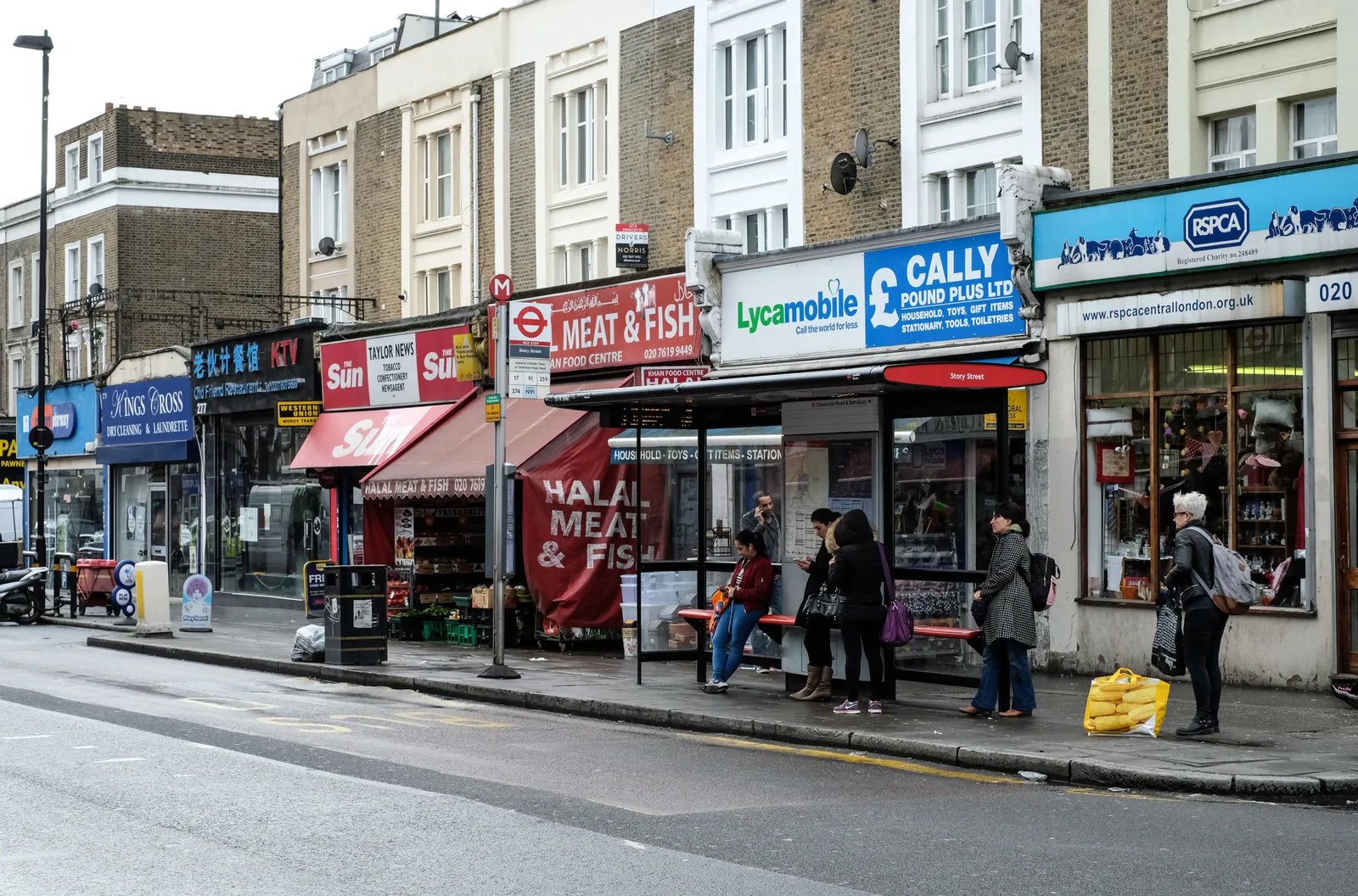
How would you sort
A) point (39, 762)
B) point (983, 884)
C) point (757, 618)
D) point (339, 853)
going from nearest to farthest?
point (983, 884)
point (339, 853)
point (39, 762)
point (757, 618)

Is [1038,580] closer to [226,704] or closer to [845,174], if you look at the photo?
[226,704]

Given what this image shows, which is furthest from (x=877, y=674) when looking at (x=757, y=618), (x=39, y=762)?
(x=39, y=762)

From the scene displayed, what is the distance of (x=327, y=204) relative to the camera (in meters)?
35.8

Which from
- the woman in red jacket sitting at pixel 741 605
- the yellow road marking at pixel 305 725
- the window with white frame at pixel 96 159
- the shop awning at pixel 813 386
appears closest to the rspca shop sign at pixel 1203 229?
the shop awning at pixel 813 386

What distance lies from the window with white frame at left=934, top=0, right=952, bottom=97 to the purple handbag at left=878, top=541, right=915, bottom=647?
9.95 meters

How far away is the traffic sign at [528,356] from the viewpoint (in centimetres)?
1767

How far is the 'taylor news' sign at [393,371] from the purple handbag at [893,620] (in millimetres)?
13762

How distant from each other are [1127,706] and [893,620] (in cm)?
259

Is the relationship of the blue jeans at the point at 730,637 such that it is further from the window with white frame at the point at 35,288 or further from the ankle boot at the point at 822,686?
the window with white frame at the point at 35,288

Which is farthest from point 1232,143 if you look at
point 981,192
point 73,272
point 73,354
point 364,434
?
point 73,272

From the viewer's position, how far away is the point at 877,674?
14633 millimetres

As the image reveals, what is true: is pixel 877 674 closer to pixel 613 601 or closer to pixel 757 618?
pixel 757 618

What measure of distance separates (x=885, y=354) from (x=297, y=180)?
20077 mm

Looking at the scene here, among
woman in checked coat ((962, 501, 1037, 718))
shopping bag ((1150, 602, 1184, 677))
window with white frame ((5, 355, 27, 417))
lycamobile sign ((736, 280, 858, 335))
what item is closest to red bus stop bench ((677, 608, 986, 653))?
woman in checked coat ((962, 501, 1037, 718))
